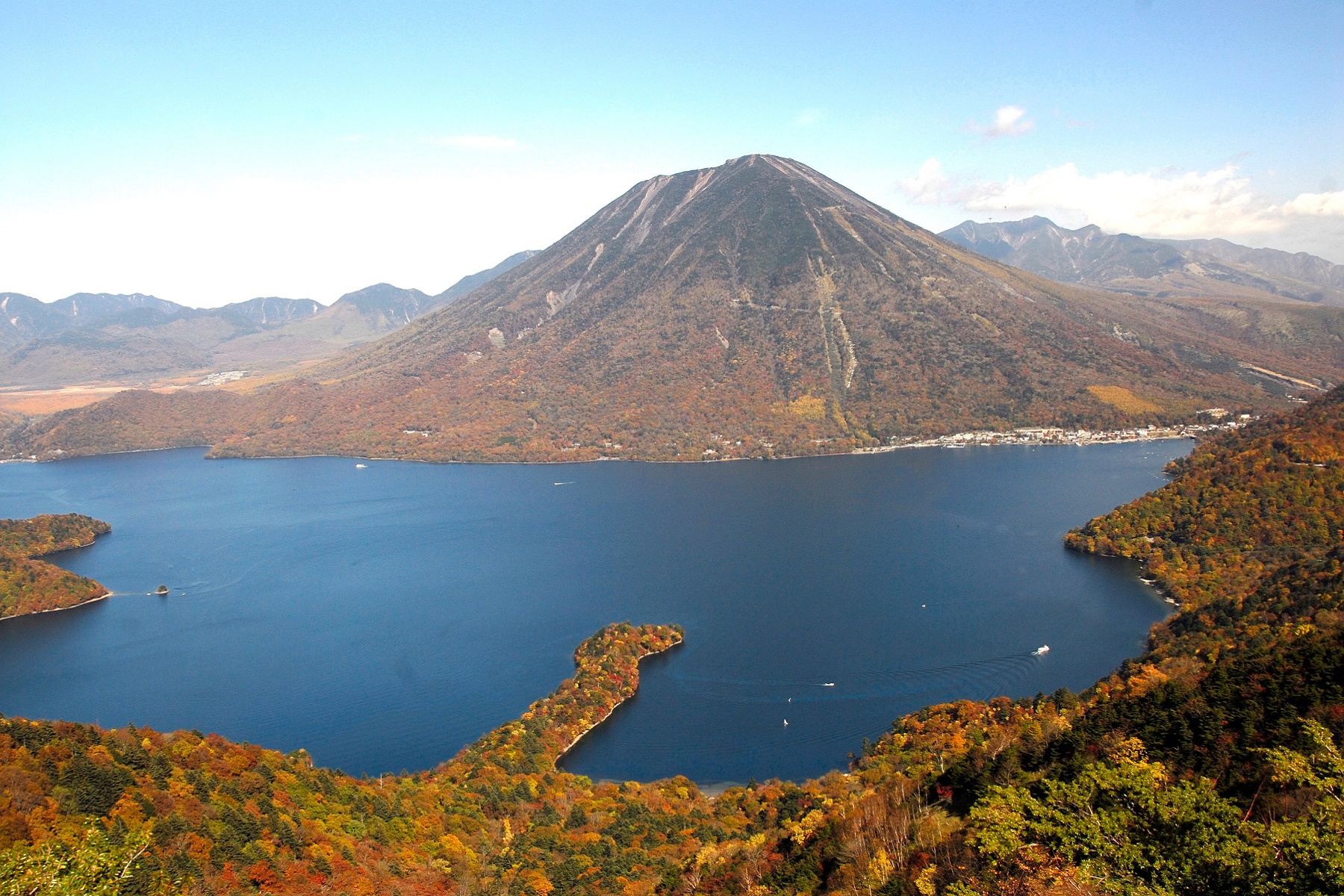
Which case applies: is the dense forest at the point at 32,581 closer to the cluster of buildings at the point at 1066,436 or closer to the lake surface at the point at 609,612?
the lake surface at the point at 609,612

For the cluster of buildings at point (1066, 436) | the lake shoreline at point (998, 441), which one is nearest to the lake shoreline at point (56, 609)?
the lake shoreline at point (998, 441)

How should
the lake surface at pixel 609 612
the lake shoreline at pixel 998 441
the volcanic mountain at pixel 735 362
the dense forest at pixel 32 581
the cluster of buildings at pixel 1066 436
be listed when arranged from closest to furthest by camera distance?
the lake surface at pixel 609 612, the dense forest at pixel 32 581, the lake shoreline at pixel 998 441, the cluster of buildings at pixel 1066 436, the volcanic mountain at pixel 735 362

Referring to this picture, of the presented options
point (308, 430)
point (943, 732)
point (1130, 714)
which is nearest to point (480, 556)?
point (943, 732)

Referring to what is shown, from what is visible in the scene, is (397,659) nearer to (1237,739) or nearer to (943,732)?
(943,732)

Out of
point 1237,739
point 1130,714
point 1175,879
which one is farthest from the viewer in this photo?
point 1130,714

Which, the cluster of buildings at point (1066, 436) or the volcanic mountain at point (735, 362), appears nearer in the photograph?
the cluster of buildings at point (1066, 436)

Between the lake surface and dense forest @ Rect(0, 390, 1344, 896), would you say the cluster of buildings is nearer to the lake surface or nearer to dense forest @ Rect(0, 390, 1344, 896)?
the lake surface
